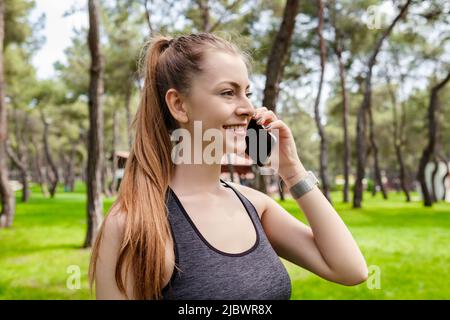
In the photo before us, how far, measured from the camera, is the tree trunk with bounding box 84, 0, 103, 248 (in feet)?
33.7

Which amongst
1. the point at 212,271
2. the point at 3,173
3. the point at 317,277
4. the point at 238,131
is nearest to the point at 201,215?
the point at 212,271

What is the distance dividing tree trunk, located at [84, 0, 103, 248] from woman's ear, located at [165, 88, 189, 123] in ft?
30.1

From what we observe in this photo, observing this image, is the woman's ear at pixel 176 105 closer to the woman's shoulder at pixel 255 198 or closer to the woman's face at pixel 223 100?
the woman's face at pixel 223 100

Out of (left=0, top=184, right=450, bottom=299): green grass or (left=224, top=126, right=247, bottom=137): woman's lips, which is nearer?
(left=224, top=126, right=247, bottom=137): woman's lips

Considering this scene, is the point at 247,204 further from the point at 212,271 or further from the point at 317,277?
the point at 317,277

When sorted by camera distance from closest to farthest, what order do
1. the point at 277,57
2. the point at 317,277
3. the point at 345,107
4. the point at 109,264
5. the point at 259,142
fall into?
the point at 109,264, the point at 259,142, the point at 277,57, the point at 317,277, the point at 345,107

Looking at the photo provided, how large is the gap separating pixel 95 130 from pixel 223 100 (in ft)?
30.9

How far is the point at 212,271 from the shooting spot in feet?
4.67

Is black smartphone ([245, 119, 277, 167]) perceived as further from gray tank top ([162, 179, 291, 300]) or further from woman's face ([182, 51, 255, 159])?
gray tank top ([162, 179, 291, 300])

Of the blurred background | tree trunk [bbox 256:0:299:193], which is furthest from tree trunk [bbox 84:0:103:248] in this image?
tree trunk [bbox 256:0:299:193]

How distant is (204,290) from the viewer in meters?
1.42

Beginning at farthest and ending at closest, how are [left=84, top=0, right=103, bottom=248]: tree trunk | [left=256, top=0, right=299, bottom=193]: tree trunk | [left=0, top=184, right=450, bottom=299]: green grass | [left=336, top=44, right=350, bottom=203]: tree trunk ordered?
1. [left=336, top=44, right=350, bottom=203]: tree trunk
2. [left=84, top=0, right=103, bottom=248]: tree trunk
3. [left=0, top=184, right=450, bottom=299]: green grass
4. [left=256, top=0, right=299, bottom=193]: tree trunk

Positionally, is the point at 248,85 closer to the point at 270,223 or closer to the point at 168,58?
the point at 168,58
